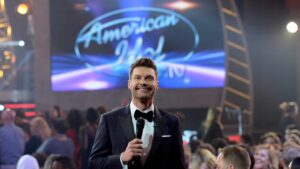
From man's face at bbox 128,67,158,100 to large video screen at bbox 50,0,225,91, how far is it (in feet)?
36.0

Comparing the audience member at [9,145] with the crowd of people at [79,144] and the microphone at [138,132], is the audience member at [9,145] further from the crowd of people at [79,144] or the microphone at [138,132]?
the microphone at [138,132]

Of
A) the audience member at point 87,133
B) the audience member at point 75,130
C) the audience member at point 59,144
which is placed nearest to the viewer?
the audience member at point 59,144

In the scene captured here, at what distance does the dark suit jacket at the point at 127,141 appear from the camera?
3305 mm

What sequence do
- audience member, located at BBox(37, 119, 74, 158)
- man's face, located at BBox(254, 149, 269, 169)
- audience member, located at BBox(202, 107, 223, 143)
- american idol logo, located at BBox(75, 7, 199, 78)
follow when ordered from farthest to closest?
1. american idol logo, located at BBox(75, 7, 199, 78)
2. audience member, located at BBox(202, 107, 223, 143)
3. audience member, located at BBox(37, 119, 74, 158)
4. man's face, located at BBox(254, 149, 269, 169)

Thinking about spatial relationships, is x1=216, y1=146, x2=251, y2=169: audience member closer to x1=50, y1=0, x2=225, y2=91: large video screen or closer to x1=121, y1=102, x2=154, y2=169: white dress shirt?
x1=121, y1=102, x2=154, y2=169: white dress shirt

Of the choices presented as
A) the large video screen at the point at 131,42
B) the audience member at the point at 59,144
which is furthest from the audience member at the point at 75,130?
the large video screen at the point at 131,42

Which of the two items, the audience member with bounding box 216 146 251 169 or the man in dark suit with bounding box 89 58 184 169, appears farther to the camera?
the audience member with bounding box 216 146 251 169

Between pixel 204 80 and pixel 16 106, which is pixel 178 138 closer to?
pixel 16 106

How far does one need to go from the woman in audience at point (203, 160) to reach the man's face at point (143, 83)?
298cm

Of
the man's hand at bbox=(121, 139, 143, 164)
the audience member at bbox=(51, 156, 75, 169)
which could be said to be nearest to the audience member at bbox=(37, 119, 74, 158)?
the audience member at bbox=(51, 156, 75, 169)

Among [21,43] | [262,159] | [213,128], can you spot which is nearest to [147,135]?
[262,159]

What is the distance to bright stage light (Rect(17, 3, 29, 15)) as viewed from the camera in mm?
13417

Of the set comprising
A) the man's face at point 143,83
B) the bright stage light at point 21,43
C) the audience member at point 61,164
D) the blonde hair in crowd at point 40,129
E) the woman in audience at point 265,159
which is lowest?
the woman in audience at point 265,159

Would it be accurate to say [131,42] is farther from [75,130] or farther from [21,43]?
[75,130]
